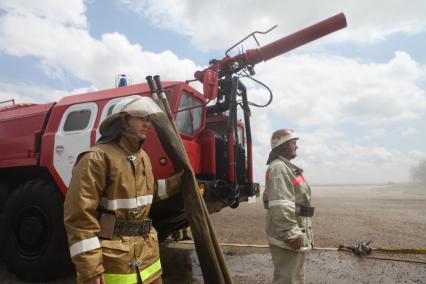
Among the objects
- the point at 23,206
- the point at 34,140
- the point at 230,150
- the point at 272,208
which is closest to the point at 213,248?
the point at 272,208

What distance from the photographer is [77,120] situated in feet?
15.9

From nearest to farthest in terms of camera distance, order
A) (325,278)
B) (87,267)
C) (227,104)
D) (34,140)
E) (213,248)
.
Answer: (87,267), (213,248), (325,278), (34,140), (227,104)

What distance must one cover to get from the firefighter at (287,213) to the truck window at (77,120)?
2.76m

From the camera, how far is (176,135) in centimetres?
294

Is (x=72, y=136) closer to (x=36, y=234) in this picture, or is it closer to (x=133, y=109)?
(x=36, y=234)

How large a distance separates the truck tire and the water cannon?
9.59 feet

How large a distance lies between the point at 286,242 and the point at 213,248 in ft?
2.61

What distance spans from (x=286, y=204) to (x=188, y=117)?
2.20 metres

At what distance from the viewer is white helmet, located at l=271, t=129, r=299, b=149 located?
139 inches

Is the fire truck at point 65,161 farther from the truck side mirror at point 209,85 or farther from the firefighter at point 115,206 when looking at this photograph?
the firefighter at point 115,206

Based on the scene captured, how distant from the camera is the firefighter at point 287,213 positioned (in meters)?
3.07

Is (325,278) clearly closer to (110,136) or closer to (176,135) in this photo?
(176,135)

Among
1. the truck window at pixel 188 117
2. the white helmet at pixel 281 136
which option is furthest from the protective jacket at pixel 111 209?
the truck window at pixel 188 117

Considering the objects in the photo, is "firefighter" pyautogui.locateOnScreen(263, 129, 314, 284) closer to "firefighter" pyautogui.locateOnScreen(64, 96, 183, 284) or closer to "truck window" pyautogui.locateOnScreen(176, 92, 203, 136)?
"firefighter" pyautogui.locateOnScreen(64, 96, 183, 284)
